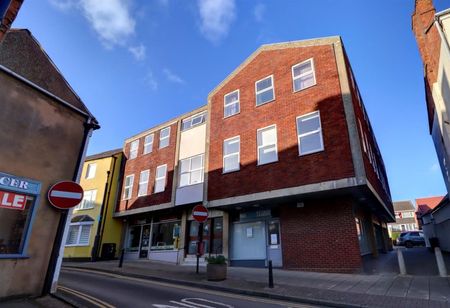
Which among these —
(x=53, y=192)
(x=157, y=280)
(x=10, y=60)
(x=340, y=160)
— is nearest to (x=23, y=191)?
(x=53, y=192)

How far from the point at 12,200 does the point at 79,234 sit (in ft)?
57.3

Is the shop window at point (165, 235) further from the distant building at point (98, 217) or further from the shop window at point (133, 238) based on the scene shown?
the distant building at point (98, 217)

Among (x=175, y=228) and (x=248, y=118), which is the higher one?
(x=248, y=118)

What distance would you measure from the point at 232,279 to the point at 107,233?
48.0 feet

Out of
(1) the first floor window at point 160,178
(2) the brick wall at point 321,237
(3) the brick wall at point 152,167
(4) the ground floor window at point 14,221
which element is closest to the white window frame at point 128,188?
(3) the brick wall at point 152,167

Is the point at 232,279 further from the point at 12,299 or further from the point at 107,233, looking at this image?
the point at 107,233

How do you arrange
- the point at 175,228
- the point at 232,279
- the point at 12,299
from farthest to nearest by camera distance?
the point at 175,228, the point at 232,279, the point at 12,299

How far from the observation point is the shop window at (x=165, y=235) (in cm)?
1867

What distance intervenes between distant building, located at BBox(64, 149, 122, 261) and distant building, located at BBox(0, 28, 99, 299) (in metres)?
14.9

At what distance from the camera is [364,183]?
10.8 m

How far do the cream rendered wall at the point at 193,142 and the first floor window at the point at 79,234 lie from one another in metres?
9.74

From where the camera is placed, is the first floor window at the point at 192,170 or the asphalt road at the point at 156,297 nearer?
the asphalt road at the point at 156,297

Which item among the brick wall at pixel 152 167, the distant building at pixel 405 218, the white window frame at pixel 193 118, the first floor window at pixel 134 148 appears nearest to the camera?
the white window frame at pixel 193 118

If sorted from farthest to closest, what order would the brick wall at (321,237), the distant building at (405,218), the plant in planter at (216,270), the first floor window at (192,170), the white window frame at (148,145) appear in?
the distant building at (405,218) < the white window frame at (148,145) < the first floor window at (192,170) < the brick wall at (321,237) < the plant in planter at (216,270)
